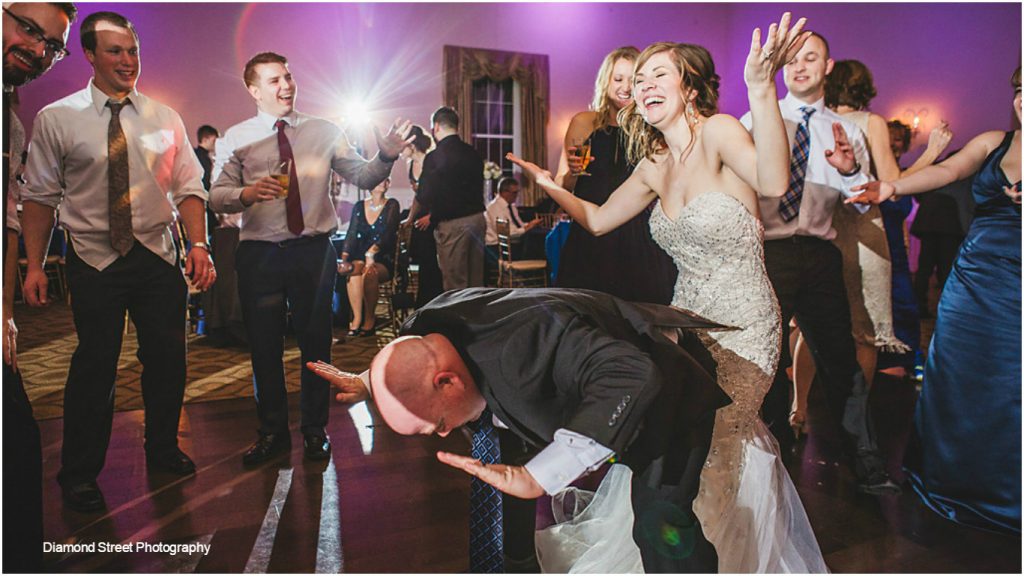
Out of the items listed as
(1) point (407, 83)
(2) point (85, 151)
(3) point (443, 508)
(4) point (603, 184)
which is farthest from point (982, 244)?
(1) point (407, 83)

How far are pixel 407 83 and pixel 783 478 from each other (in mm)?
8979

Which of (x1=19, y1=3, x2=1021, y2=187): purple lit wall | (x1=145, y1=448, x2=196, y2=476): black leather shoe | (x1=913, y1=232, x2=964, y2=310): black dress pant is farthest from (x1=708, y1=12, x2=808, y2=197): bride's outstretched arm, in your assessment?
(x1=19, y1=3, x2=1021, y2=187): purple lit wall

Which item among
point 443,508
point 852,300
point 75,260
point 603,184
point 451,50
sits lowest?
point 443,508

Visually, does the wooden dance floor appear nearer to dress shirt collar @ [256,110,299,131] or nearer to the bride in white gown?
the bride in white gown

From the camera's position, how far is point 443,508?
7.48ft

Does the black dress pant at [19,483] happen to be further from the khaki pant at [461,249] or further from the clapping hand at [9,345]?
the khaki pant at [461,249]

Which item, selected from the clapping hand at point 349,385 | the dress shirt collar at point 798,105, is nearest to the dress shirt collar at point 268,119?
the clapping hand at point 349,385

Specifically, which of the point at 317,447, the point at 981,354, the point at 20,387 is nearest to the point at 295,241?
the point at 317,447

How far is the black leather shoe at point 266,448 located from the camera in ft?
8.76

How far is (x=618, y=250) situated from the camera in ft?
7.98

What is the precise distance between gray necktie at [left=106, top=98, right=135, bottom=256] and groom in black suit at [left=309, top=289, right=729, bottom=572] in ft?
4.62

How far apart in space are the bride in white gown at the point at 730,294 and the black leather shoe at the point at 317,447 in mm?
1685

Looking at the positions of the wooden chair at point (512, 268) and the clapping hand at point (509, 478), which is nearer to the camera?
the clapping hand at point (509, 478)

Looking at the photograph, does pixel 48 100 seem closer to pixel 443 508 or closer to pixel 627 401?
pixel 443 508
